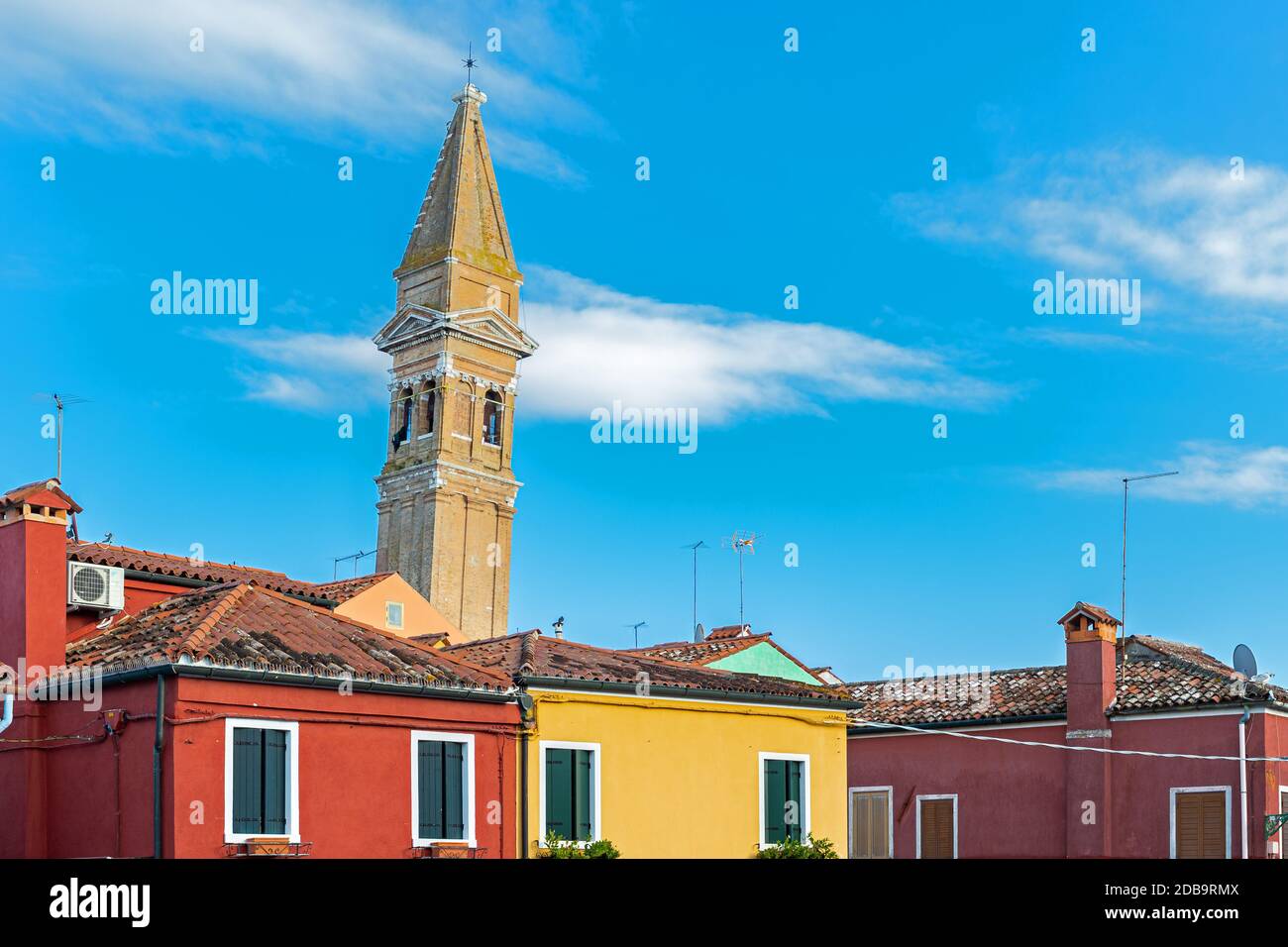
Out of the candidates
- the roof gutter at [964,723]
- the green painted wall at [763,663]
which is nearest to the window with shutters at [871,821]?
the roof gutter at [964,723]

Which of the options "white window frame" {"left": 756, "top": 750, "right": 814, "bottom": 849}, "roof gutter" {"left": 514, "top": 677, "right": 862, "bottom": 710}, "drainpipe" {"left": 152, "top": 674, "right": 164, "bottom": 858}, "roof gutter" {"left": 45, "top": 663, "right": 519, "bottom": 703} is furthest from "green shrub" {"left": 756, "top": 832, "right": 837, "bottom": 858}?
"drainpipe" {"left": 152, "top": 674, "right": 164, "bottom": 858}

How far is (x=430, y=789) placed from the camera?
19000 mm

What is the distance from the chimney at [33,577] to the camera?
60.1 feet

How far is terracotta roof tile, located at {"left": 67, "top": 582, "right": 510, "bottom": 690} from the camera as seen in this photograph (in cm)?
1741

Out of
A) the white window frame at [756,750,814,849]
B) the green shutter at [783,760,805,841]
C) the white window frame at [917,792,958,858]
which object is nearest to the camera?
the white window frame at [756,750,814,849]

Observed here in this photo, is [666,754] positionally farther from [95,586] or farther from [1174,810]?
[1174,810]

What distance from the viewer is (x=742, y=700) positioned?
22.6 meters

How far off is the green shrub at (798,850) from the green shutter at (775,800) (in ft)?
0.53

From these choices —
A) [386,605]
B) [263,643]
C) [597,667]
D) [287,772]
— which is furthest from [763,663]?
[287,772]

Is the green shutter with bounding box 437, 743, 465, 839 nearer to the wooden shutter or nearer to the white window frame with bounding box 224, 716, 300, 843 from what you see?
the wooden shutter

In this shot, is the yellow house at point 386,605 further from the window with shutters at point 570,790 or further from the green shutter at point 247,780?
the green shutter at point 247,780

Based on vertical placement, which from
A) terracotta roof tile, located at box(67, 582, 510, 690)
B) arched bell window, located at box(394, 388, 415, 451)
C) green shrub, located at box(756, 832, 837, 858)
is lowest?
green shrub, located at box(756, 832, 837, 858)

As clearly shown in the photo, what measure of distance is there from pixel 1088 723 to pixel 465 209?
45.1 meters
